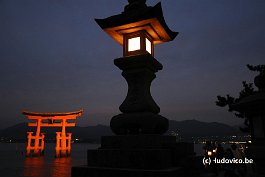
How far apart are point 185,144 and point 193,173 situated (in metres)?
0.70

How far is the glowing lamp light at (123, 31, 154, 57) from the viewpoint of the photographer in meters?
6.59

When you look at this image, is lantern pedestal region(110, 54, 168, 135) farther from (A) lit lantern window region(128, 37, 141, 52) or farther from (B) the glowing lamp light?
(A) lit lantern window region(128, 37, 141, 52)

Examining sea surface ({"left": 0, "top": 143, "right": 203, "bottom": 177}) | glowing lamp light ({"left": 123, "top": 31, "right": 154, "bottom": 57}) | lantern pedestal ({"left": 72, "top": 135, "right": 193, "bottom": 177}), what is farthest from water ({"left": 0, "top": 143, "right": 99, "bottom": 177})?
glowing lamp light ({"left": 123, "top": 31, "right": 154, "bottom": 57})

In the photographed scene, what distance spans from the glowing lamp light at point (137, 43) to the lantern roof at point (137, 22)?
124 mm

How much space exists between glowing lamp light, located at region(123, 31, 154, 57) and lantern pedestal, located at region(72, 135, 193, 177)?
235 centimetres

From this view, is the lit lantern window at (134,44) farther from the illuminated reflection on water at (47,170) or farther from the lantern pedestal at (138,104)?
the illuminated reflection on water at (47,170)

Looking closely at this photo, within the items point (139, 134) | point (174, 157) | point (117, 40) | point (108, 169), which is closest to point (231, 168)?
point (174, 157)

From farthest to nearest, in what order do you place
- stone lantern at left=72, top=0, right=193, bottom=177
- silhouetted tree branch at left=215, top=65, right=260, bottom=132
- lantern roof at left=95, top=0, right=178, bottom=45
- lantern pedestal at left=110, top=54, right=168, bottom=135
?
silhouetted tree branch at left=215, top=65, right=260, bottom=132, lantern roof at left=95, top=0, right=178, bottom=45, lantern pedestal at left=110, top=54, right=168, bottom=135, stone lantern at left=72, top=0, right=193, bottom=177

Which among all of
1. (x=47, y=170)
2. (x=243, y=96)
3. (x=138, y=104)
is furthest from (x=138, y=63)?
(x=47, y=170)

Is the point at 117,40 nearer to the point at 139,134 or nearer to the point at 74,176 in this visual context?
the point at 139,134

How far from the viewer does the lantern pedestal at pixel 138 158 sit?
5000mm

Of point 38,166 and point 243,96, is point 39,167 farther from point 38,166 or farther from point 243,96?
point 243,96

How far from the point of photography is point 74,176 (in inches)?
221

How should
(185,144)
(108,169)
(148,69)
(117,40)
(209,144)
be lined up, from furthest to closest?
(209,144)
(117,40)
(148,69)
(185,144)
(108,169)
